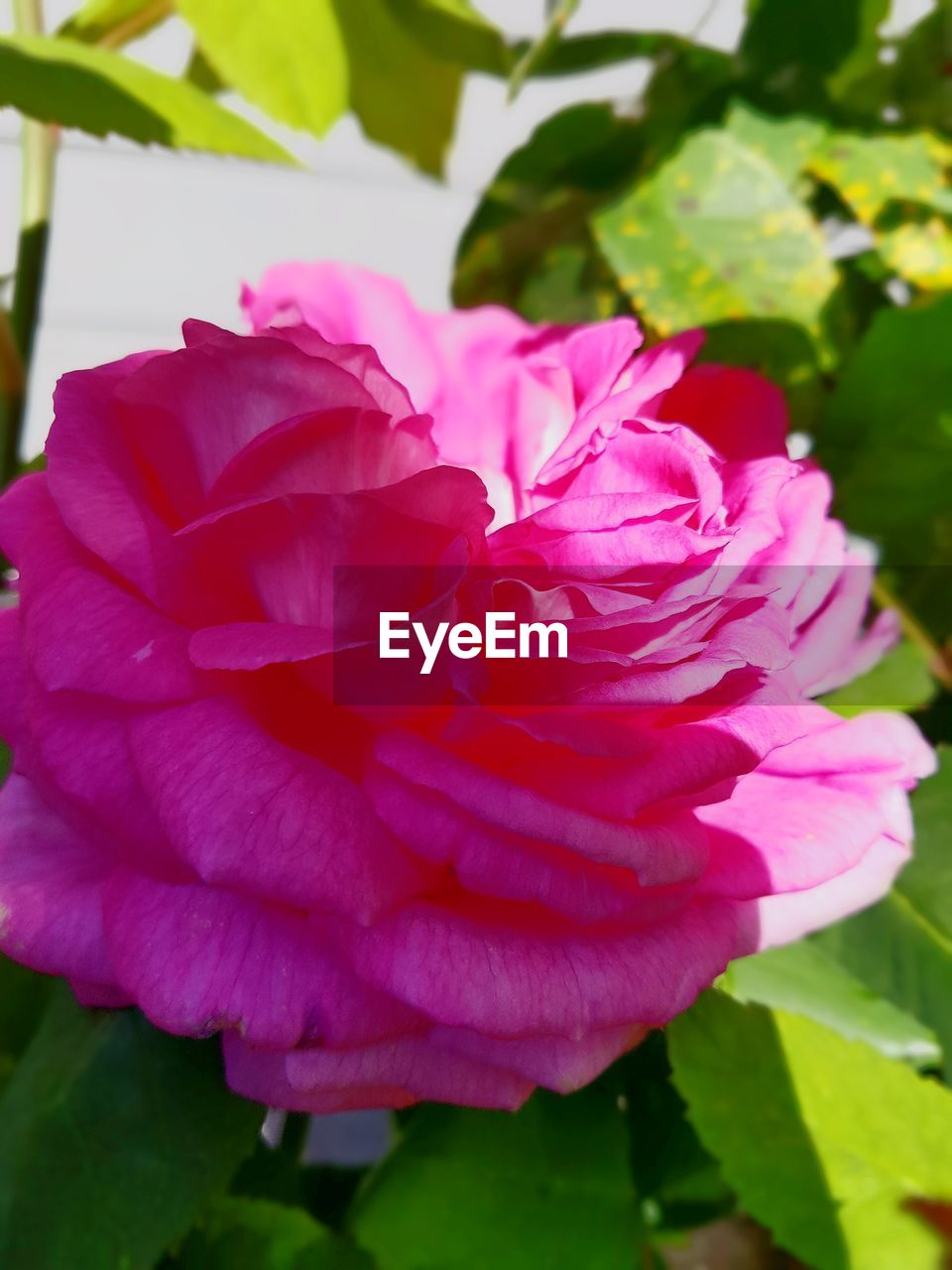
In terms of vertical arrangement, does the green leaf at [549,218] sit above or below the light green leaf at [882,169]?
below

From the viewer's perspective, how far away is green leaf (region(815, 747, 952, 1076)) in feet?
0.77

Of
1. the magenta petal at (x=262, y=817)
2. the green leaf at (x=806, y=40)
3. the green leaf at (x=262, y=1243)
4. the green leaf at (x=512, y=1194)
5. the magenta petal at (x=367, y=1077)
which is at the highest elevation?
the green leaf at (x=806, y=40)

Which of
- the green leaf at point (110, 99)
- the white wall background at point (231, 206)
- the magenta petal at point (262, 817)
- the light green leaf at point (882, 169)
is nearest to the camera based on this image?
the magenta petal at point (262, 817)

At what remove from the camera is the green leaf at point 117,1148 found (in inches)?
6.7

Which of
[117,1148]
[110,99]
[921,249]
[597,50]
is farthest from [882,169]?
[117,1148]

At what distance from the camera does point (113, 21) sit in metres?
0.34

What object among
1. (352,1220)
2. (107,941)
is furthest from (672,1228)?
(107,941)

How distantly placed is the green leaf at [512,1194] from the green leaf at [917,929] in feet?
0.25

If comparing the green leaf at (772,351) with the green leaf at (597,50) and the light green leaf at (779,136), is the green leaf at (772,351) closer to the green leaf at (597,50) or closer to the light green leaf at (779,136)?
the light green leaf at (779,136)

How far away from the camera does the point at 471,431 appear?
225 mm

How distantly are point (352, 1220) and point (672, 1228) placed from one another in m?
0.14

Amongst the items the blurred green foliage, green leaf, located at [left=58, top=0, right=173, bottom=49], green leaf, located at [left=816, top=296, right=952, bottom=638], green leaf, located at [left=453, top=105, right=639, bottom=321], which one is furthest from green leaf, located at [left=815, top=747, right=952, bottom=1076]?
green leaf, located at [left=58, top=0, right=173, bottom=49]

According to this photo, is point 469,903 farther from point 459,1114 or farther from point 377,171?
point 377,171

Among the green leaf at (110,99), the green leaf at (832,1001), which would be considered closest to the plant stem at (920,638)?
the green leaf at (832,1001)
